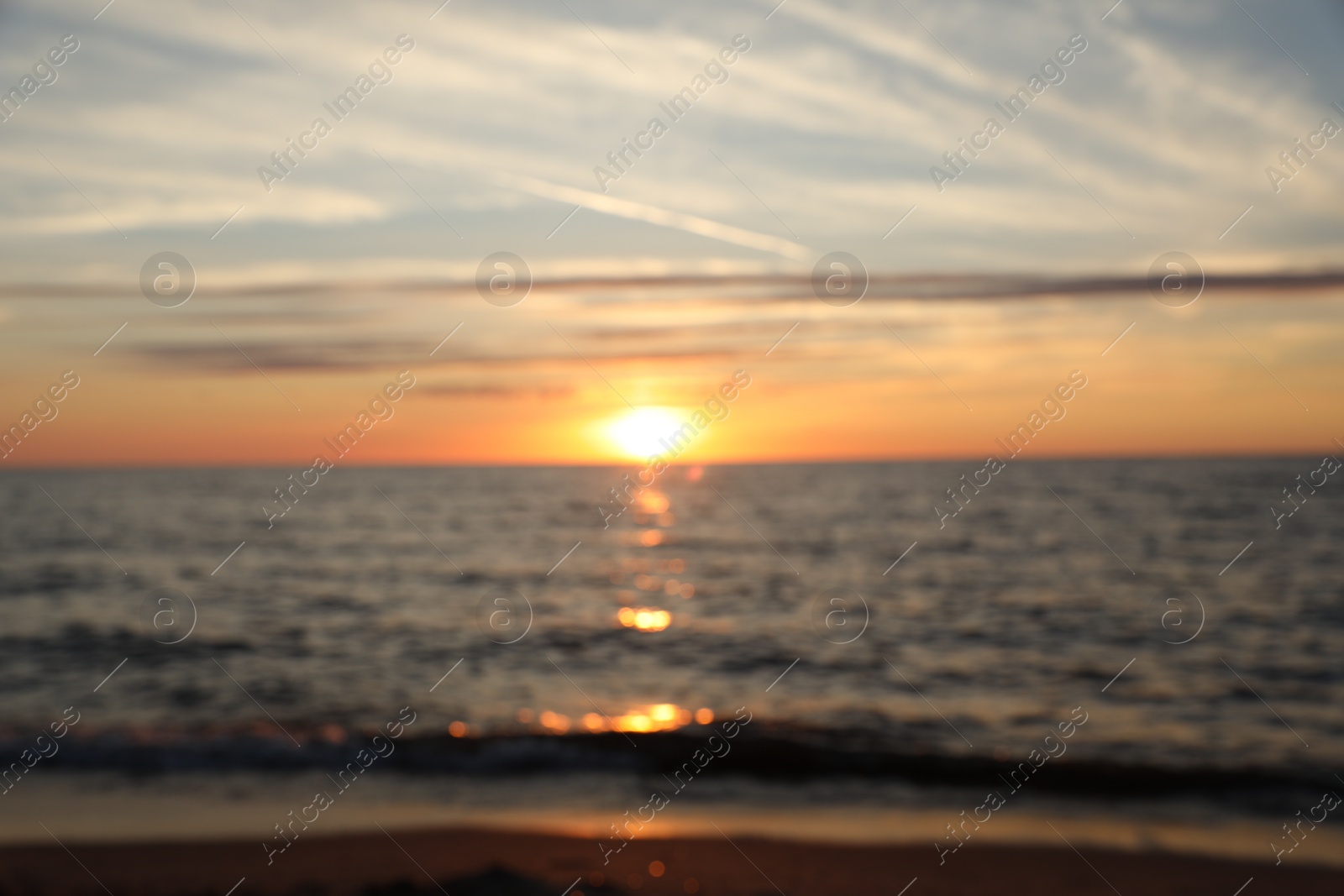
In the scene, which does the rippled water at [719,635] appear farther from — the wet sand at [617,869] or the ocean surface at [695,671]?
the wet sand at [617,869]

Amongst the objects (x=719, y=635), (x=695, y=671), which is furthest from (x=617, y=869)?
(x=719, y=635)

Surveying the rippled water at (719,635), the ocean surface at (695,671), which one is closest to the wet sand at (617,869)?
the ocean surface at (695,671)

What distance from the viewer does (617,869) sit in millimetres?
7590

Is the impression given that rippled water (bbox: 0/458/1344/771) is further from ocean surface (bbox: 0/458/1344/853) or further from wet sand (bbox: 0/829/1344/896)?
wet sand (bbox: 0/829/1344/896)

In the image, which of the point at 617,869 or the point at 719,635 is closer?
the point at 617,869

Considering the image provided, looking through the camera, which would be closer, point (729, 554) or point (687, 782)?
point (687, 782)

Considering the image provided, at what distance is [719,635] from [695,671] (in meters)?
3.03

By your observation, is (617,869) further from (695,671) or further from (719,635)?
(719,635)

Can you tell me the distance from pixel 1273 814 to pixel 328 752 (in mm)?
11227

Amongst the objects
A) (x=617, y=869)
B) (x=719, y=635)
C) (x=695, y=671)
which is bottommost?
(x=617, y=869)

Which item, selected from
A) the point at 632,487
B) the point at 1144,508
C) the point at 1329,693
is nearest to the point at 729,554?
the point at 1329,693

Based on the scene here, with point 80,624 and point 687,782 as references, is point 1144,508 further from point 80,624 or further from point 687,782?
point 80,624

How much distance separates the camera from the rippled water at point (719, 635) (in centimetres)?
1262

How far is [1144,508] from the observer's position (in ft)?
155
